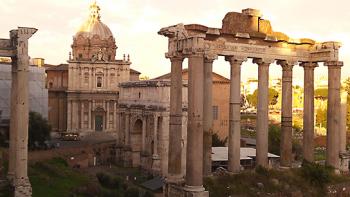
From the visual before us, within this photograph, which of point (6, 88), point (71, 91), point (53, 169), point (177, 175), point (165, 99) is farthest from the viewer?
point (71, 91)

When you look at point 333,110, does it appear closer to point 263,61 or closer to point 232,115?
point 263,61

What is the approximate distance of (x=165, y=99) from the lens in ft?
118

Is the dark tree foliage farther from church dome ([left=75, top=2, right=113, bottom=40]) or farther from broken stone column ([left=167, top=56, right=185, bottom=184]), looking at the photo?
broken stone column ([left=167, top=56, right=185, bottom=184])

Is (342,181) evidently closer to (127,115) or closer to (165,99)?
(165,99)

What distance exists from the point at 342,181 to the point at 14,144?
1437 cm

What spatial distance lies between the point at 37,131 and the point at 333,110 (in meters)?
23.3

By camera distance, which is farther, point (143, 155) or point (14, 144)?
point (143, 155)

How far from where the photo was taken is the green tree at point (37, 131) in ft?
115

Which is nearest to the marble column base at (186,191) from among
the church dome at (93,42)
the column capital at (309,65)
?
the column capital at (309,65)

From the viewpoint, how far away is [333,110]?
20.8 m

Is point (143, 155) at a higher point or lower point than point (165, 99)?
lower

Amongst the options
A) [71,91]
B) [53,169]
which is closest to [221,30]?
[53,169]

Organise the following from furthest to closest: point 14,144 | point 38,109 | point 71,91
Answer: point 71,91 < point 38,109 < point 14,144

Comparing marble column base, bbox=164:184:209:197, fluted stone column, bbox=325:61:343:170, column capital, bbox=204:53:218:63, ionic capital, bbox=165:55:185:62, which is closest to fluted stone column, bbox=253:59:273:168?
column capital, bbox=204:53:218:63
